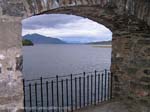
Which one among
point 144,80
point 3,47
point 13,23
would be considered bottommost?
point 144,80

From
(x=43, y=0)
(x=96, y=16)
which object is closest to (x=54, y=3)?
(x=43, y=0)

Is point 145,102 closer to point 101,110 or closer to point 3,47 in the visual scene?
point 101,110

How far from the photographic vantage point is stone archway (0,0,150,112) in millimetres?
2461

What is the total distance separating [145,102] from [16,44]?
9.47ft

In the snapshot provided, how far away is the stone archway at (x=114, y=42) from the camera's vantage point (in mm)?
2461

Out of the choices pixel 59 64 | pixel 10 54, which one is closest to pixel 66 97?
pixel 10 54

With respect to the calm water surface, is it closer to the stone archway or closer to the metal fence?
the metal fence

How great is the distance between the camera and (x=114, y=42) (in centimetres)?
507

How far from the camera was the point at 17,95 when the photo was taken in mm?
2568

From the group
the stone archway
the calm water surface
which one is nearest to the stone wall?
the stone archway

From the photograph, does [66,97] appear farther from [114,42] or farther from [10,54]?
[10,54]

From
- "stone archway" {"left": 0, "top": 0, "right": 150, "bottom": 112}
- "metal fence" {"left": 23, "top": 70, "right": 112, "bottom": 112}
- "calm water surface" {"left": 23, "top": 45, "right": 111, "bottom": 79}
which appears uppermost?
"stone archway" {"left": 0, "top": 0, "right": 150, "bottom": 112}

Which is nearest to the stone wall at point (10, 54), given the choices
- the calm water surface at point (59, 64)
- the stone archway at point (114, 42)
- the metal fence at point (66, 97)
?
the stone archway at point (114, 42)

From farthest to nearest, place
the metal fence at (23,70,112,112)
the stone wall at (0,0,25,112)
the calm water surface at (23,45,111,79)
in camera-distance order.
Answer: the calm water surface at (23,45,111,79)
the metal fence at (23,70,112,112)
the stone wall at (0,0,25,112)
